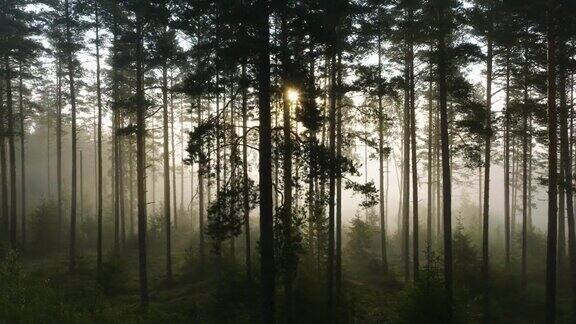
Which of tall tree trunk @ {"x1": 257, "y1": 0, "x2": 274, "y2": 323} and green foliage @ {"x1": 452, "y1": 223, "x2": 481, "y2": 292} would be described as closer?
tall tree trunk @ {"x1": 257, "y1": 0, "x2": 274, "y2": 323}

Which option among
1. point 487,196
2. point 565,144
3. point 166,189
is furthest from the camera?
point 166,189

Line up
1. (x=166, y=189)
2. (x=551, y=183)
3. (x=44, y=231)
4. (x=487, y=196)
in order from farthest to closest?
(x=44, y=231)
(x=166, y=189)
(x=487, y=196)
(x=551, y=183)

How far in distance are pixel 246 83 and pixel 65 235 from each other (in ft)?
95.4

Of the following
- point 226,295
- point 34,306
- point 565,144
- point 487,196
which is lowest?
point 226,295

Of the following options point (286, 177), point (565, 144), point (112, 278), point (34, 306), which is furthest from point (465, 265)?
point (34, 306)

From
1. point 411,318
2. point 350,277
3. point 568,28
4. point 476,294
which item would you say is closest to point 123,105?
point 411,318

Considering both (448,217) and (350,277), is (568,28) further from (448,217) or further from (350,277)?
(350,277)

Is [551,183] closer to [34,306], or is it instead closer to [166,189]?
[34,306]

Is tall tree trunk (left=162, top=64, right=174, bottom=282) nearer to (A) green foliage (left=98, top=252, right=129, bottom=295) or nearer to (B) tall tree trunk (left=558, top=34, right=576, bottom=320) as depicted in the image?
(A) green foliage (left=98, top=252, right=129, bottom=295)

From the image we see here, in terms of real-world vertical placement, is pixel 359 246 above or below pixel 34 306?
below

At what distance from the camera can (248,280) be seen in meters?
15.2

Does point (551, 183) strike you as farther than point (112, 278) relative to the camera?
No

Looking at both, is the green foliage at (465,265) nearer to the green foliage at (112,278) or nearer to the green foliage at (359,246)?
the green foliage at (359,246)

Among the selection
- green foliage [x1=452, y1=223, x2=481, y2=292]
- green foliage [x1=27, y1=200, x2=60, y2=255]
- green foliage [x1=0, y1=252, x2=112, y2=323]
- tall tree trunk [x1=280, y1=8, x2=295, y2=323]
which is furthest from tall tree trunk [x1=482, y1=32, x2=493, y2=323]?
green foliage [x1=27, y1=200, x2=60, y2=255]
